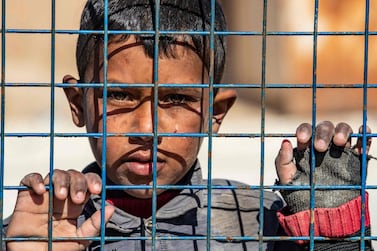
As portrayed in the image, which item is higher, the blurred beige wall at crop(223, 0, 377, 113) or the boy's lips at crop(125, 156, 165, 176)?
the blurred beige wall at crop(223, 0, 377, 113)

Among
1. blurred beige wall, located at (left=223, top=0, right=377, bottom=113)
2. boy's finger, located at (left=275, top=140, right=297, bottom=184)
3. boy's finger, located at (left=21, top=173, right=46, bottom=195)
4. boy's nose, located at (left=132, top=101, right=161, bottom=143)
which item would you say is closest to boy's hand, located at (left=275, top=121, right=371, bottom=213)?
boy's finger, located at (left=275, top=140, right=297, bottom=184)

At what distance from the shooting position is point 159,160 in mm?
1171

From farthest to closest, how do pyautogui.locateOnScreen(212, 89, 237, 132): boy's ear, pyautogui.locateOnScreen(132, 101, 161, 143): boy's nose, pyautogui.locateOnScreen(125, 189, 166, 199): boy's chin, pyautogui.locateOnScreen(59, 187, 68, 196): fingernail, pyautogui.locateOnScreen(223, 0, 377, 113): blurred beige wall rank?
pyautogui.locateOnScreen(223, 0, 377, 113): blurred beige wall
pyautogui.locateOnScreen(212, 89, 237, 132): boy's ear
pyautogui.locateOnScreen(125, 189, 166, 199): boy's chin
pyautogui.locateOnScreen(132, 101, 161, 143): boy's nose
pyautogui.locateOnScreen(59, 187, 68, 196): fingernail

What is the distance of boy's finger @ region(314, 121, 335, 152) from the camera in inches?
40.1

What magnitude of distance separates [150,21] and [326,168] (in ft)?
0.99

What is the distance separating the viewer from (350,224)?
1049 mm

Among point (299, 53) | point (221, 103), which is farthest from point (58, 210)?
point (299, 53)

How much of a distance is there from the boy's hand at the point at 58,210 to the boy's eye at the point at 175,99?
202mm

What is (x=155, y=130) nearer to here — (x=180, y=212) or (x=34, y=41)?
(x=180, y=212)

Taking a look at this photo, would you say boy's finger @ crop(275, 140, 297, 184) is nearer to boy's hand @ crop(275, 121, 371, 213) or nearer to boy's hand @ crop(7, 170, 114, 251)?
boy's hand @ crop(275, 121, 371, 213)

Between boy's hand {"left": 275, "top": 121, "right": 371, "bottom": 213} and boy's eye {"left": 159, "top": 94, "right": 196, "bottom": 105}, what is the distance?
18 cm

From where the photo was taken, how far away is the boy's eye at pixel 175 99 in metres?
1.17

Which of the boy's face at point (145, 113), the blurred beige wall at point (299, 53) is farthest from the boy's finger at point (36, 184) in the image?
the blurred beige wall at point (299, 53)

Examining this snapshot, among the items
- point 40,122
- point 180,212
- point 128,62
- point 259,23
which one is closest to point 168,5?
point 128,62
